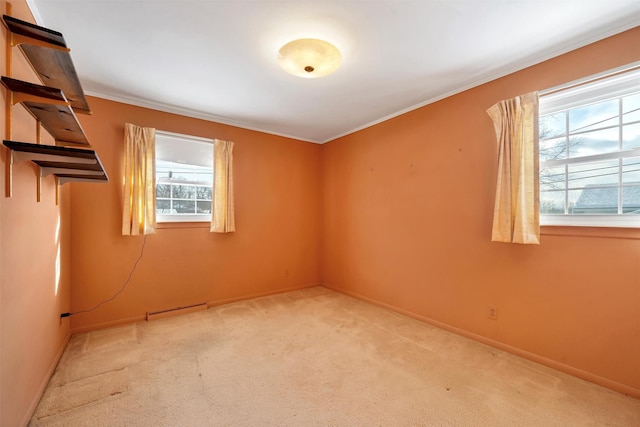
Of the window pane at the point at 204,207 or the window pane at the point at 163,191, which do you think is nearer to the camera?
the window pane at the point at 163,191

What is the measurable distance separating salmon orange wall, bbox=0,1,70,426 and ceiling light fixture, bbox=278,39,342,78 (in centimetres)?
148

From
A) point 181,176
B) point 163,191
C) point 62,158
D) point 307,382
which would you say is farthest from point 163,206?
point 307,382

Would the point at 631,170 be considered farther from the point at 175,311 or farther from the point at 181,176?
the point at 175,311

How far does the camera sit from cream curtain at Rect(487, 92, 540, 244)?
7.20 feet

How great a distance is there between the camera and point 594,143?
2.08 meters

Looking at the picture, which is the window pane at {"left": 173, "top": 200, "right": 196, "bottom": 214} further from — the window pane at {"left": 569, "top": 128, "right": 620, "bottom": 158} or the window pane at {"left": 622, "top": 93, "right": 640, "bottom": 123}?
the window pane at {"left": 622, "top": 93, "right": 640, "bottom": 123}

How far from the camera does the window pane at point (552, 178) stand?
7.32 ft

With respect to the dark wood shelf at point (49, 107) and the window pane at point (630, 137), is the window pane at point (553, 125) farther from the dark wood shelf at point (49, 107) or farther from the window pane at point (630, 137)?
the dark wood shelf at point (49, 107)

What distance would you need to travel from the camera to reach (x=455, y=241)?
2822 millimetres

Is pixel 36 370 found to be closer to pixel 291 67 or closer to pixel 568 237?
pixel 291 67

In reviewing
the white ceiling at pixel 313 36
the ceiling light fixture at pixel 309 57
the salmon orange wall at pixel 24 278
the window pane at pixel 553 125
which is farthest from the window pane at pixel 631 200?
the salmon orange wall at pixel 24 278

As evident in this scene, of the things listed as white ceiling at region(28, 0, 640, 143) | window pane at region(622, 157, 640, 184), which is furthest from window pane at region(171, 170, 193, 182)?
window pane at region(622, 157, 640, 184)

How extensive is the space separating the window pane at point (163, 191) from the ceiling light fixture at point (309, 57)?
2171mm

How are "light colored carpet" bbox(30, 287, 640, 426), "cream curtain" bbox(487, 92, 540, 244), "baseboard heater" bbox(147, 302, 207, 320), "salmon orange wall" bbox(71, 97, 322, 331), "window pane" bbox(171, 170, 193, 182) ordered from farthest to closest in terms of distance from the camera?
"window pane" bbox(171, 170, 193, 182), "baseboard heater" bbox(147, 302, 207, 320), "salmon orange wall" bbox(71, 97, 322, 331), "cream curtain" bbox(487, 92, 540, 244), "light colored carpet" bbox(30, 287, 640, 426)
